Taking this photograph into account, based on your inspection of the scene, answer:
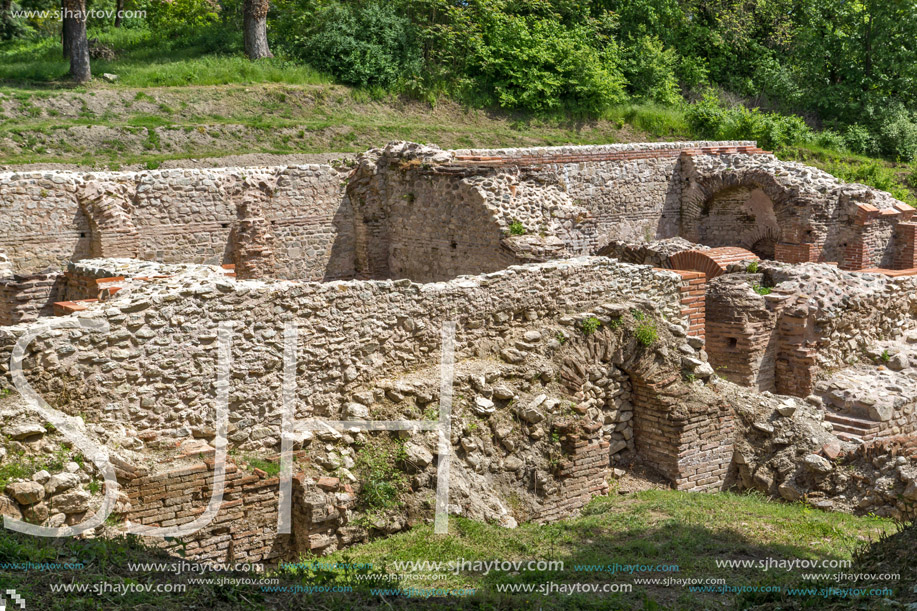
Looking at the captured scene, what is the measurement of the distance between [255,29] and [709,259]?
1429cm

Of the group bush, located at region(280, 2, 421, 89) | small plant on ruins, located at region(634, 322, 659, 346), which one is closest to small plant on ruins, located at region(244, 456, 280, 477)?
small plant on ruins, located at region(634, 322, 659, 346)

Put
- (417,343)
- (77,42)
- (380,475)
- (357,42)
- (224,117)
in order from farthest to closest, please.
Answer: (357,42), (77,42), (224,117), (417,343), (380,475)

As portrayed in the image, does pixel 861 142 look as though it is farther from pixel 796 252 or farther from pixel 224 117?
pixel 224 117

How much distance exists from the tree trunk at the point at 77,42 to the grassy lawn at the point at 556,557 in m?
15.1

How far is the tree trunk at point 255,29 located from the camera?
2133cm

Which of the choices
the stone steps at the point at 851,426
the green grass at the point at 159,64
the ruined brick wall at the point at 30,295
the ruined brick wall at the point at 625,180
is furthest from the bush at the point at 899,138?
the ruined brick wall at the point at 30,295

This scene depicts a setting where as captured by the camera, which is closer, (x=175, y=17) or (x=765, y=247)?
(x=765, y=247)

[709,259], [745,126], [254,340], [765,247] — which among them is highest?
[745,126]

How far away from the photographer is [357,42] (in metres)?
21.8

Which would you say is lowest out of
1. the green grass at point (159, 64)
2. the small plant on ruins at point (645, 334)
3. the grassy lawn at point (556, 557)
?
the grassy lawn at point (556, 557)

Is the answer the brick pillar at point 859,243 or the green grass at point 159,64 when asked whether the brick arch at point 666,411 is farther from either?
the green grass at point 159,64

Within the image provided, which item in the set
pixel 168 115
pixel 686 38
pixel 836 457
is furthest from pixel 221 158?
pixel 686 38

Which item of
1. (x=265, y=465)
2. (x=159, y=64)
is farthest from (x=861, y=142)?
(x=265, y=465)

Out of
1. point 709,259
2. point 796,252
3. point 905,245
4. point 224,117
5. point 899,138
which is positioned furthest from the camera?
point 899,138
